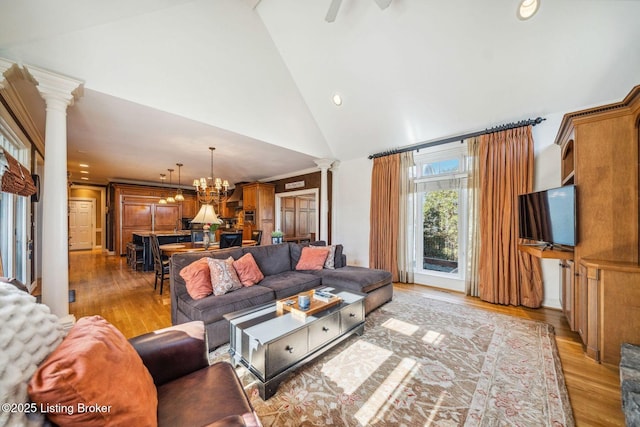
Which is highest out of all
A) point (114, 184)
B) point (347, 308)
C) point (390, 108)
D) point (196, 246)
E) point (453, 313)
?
point (390, 108)

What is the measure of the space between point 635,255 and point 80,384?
3.77 meters

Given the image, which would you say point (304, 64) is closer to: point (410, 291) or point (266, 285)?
point (266, 285)

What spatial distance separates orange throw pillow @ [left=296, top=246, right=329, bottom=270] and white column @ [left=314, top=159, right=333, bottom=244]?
1902mm

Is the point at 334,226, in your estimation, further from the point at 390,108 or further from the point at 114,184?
the point at 114,184

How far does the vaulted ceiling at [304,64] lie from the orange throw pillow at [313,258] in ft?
6.89

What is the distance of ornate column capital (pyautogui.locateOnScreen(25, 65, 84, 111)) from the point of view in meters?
2.26

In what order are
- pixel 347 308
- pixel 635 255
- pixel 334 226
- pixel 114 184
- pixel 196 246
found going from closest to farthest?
pixel 635 255
pixel 347 308
pixel 196 246
pixel 334 226
pixel 114 184

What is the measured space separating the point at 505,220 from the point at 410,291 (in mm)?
1774

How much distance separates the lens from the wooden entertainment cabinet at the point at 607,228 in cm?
199

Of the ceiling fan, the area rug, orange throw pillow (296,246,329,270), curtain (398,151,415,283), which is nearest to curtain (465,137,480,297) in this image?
curtain (398,151,415,283)

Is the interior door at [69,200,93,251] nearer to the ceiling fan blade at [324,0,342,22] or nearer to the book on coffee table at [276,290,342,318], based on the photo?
the book on coffee table at [276,290,342,318]

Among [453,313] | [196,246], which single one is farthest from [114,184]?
[453,313]

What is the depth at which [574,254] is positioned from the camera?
94.7 inches

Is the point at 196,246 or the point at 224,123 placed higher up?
the point at 224,123
